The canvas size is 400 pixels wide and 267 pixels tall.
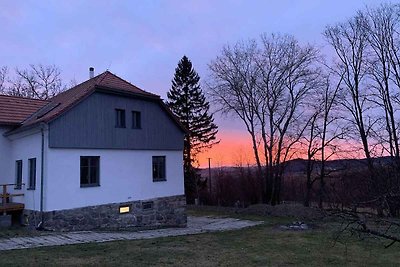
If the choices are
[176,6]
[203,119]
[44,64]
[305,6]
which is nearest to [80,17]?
[176,6]

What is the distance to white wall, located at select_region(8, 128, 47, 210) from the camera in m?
14.9

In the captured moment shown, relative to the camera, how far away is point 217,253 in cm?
1062

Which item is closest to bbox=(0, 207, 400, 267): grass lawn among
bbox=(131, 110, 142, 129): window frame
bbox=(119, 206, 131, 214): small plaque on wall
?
bbox=(119, 206, 131, 214): small plaque on wall

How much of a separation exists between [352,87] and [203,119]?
13.8 m

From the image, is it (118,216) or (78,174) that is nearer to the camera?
(78,174)

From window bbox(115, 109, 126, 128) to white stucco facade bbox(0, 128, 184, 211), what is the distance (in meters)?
1.13

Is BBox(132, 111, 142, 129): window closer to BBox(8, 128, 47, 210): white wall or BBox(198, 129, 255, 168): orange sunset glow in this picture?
BBox(8, 128, 47, 210): white wall

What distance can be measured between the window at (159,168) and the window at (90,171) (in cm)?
304

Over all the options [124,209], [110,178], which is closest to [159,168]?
[124,209]

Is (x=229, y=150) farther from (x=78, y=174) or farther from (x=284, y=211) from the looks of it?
(x=78, y=174)

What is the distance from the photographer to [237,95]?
26266 millimetres

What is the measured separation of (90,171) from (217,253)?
7245 mm

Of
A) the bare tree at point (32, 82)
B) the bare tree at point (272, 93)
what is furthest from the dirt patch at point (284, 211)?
the bare tree at point (32, 82)

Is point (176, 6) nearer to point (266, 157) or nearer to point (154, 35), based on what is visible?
point (154, 35)
